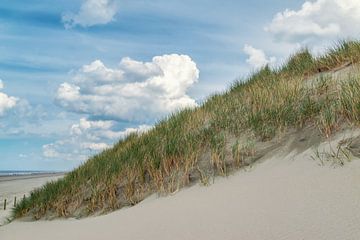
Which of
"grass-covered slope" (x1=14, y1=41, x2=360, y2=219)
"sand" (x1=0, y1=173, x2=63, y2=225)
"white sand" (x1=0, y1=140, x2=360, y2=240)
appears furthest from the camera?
"sand" (x1=0, y1=173, x2=63, y2=225)

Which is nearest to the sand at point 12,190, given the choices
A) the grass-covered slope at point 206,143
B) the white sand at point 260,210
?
the grass-covered slope at point 206,143

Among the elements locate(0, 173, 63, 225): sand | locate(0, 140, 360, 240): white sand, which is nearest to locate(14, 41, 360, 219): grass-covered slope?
locate(0, 140, 360, 240): white sand

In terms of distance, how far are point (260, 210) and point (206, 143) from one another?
327 cm

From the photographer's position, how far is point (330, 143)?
5016 mm

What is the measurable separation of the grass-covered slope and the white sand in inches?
25.6

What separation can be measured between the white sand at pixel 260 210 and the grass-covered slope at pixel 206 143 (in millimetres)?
650

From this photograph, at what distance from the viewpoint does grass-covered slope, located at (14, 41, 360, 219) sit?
20.2ft

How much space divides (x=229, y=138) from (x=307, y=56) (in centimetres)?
567

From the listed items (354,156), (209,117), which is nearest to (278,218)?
(354,156)

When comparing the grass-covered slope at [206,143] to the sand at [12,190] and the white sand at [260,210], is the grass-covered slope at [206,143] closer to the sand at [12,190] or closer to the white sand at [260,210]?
the white sand at [260,210]

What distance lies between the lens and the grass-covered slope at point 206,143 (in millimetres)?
6160

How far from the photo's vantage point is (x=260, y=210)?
388cm

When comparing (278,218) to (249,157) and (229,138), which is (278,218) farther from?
(229,138)

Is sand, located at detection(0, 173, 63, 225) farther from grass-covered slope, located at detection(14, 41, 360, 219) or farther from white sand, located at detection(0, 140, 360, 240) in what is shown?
white sand, located at detection(0, 140, 360, 240)
